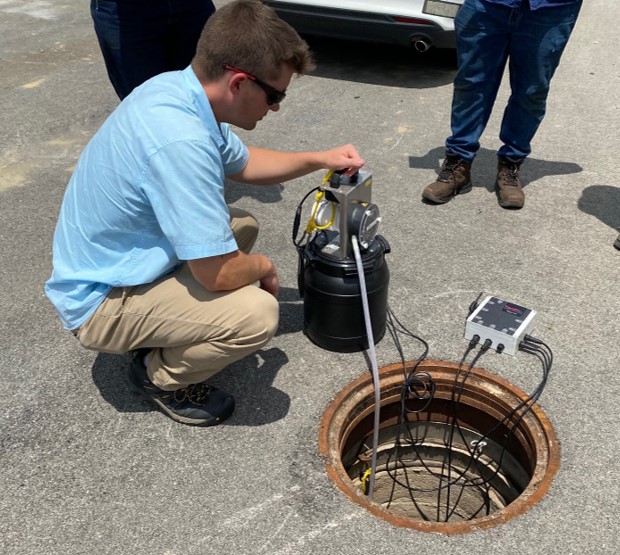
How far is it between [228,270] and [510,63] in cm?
249

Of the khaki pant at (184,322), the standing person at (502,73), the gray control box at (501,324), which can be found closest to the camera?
the khaki pant at (184,322)

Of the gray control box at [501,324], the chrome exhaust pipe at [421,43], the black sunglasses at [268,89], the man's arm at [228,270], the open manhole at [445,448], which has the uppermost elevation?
the black sunglasses at [268,89]

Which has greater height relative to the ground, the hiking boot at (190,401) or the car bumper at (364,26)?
the car bumper at (364,26)

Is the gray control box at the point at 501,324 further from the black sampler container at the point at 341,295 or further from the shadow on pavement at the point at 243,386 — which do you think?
the shadow on pavement at the point at 243,386

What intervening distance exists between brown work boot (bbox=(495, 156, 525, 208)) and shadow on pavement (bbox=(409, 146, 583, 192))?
136mm

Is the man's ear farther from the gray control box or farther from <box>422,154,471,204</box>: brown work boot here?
<box>422,154,471,204</box>: brown work boot

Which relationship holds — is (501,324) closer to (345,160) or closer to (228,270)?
(345,160)

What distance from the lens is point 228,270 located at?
7.29 feet

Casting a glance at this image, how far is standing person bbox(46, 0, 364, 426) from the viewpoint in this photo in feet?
6.68

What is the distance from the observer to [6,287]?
3.29 m

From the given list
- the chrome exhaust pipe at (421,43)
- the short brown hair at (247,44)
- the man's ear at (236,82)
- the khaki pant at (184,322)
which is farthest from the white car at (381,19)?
the khaki pant at (184,322)

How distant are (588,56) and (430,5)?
85.4 inches

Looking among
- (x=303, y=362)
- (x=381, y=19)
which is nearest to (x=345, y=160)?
(x=303, y=362)

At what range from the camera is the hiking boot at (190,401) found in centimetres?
249
